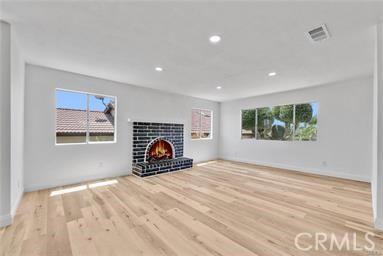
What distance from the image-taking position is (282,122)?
18.1 feet

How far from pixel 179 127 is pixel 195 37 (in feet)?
12.0

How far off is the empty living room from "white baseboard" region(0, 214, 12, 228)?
12 mm

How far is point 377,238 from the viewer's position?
192 centimetres

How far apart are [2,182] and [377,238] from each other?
440 centimetres

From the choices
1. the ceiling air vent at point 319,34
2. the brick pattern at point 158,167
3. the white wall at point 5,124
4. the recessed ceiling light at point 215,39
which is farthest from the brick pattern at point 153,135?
the ceiling air vent at point 319,34

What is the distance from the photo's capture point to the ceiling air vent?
6.82 feet

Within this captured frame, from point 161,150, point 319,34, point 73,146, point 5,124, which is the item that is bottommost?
point 161,150

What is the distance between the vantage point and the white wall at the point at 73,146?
10.9 ft

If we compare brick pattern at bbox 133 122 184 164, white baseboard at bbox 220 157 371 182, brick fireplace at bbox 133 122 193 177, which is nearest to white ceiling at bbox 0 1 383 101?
brick pattern at bbox 133 122 184 164

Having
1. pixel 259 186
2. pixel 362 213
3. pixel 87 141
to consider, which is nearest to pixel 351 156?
pixel 362 213

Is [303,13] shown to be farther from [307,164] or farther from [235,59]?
[307,164]

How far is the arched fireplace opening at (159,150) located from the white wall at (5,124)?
2925mm

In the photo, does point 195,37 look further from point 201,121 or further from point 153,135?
point 201,121

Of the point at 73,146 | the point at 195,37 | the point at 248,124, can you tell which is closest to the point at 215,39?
the point at 195,37
